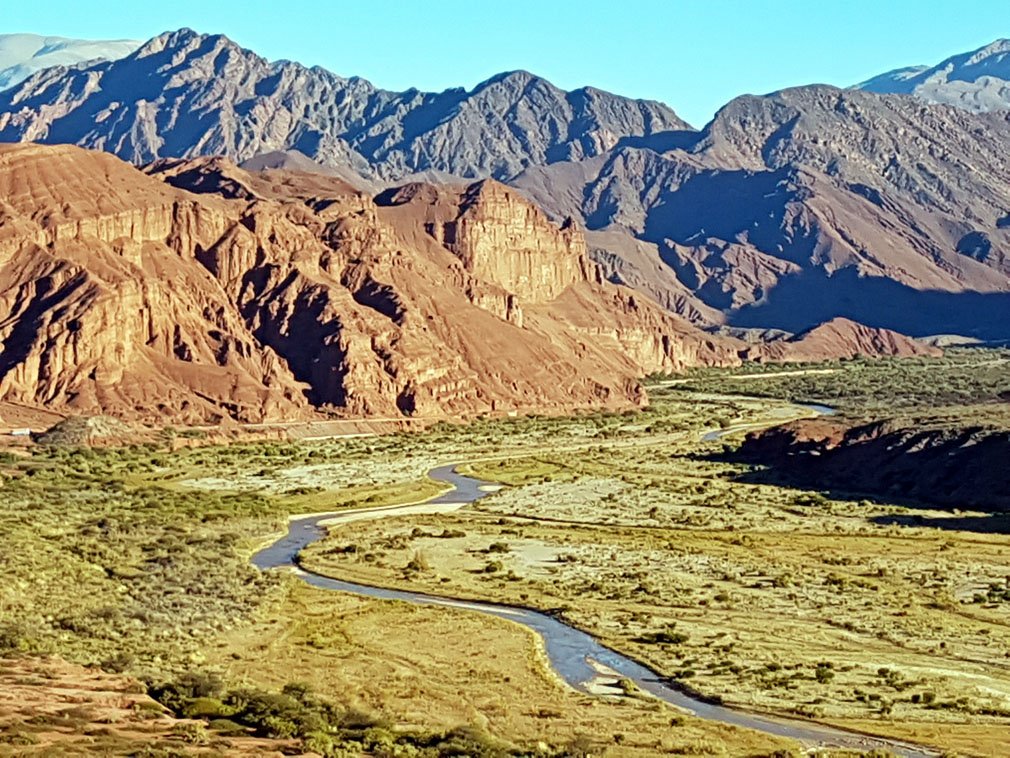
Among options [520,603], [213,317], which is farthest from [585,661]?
[213,317]

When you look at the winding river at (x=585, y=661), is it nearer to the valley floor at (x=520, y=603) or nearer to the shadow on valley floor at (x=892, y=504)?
the valley floor at (x=520, y=603)

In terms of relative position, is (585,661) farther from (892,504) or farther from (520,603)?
(892,504)

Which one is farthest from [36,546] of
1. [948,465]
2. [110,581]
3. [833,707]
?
[948,465]

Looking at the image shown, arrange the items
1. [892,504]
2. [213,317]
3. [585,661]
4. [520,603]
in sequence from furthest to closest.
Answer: [213,317]
[892,504]
[520,603]
[585,661]

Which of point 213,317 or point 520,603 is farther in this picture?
point 213,317

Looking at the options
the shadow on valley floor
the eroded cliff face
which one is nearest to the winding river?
the shadow on valley floor
